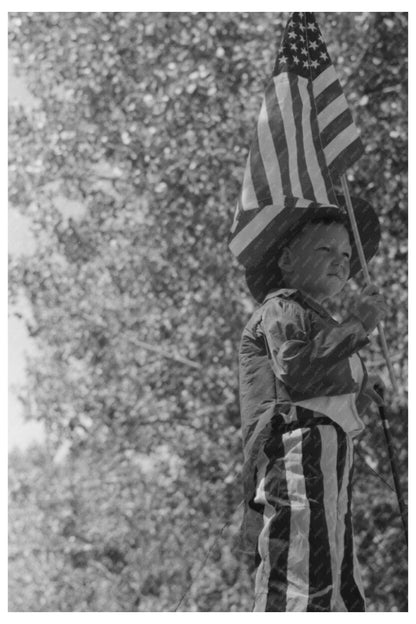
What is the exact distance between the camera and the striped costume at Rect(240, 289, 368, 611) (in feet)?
9.17

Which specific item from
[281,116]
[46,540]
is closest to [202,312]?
[46,540]

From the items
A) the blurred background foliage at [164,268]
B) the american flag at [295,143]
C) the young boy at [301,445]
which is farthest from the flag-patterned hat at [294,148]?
the blurred background foliage at [164,268]

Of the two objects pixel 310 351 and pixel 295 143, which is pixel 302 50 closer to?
pixel 295 143

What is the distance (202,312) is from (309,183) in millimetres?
5663

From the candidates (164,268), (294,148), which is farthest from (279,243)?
(164,268)

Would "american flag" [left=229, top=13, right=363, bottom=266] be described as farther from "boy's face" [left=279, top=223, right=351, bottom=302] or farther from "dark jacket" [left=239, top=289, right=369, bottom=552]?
"dark jacket" [left=239, top=289, right=369, bottom=552]

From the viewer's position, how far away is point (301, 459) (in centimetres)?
285

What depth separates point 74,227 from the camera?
9883 mm

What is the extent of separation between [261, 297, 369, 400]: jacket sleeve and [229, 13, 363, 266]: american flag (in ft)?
1.17

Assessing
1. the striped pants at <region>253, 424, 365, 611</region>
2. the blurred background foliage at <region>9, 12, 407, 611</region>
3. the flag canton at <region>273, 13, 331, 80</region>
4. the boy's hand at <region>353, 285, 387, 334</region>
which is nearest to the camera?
→ the striped pants at <region>253, 424, 365, 611</region>

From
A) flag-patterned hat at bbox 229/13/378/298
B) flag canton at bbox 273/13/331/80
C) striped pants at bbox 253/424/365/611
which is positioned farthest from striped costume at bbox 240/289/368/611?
flag canton at bbox 273/13/331/80

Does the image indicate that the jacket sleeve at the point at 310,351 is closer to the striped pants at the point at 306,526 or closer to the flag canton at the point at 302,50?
the striped pants at the point at 306,526

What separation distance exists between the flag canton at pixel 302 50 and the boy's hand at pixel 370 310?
0.83 metres

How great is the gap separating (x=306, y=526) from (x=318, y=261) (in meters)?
0.76
